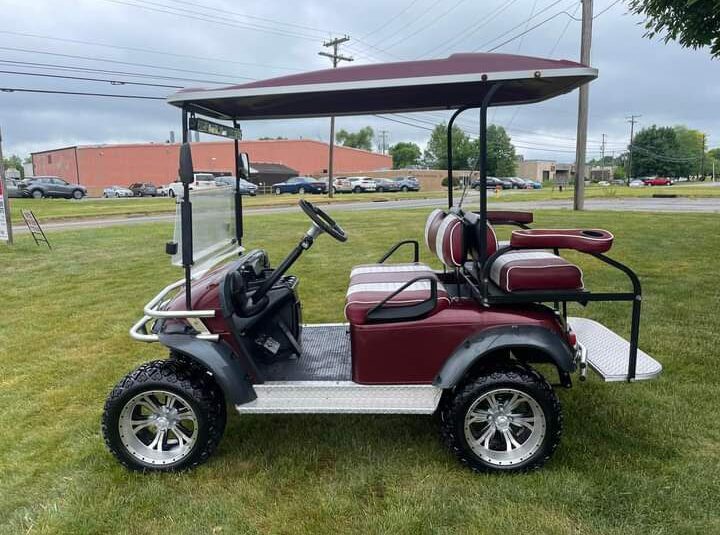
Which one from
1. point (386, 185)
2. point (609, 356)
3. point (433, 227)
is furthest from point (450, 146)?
point (386, 185)

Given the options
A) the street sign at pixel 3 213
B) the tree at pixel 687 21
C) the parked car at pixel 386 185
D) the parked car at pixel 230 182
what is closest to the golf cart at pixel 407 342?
the parked car at pixel 230 182

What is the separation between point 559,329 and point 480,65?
1330 millimetres

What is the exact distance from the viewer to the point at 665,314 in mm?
5086

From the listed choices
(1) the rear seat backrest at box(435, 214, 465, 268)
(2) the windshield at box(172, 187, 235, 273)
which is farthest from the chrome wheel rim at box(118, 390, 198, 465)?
(1) the rear seat backrest at box(435, 214, 465, 268)

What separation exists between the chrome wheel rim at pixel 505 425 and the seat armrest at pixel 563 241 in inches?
28.0

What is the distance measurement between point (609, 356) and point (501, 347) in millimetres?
838

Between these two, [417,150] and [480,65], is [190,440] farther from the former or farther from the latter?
[417,150]

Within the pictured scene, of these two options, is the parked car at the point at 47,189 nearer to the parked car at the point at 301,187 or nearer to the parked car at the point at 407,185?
the parked car at the point at 301,187

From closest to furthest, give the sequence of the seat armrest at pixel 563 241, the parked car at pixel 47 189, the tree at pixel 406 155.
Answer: the seat armrest at pixel 563 241
the parked car at pixel 47 189
the tree at pixel 406 155

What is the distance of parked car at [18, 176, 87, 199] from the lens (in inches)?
1257

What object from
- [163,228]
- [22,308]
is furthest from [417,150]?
[22,308]

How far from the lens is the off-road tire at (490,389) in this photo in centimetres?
262

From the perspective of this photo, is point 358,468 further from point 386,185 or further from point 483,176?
point 386,185

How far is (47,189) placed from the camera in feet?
106
